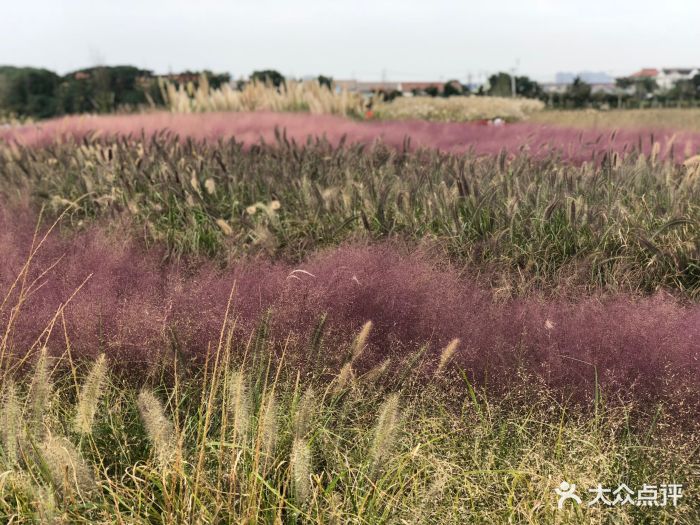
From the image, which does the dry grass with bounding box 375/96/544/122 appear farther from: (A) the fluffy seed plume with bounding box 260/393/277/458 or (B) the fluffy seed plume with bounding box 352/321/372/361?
(A) the fluffy seed plume with bounding box 260/393/277/458

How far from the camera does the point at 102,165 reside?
174 inches

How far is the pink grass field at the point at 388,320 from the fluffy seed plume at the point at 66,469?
0.50 metres

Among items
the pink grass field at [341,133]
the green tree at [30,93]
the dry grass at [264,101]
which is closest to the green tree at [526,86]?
the green tree at [30,93]

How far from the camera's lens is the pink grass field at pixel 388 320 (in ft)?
6.66

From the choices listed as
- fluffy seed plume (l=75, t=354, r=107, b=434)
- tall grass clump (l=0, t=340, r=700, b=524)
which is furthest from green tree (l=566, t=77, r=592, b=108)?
fluffy seed plume (l=75, t=354, r=107, b=434)

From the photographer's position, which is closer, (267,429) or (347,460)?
(267,429)

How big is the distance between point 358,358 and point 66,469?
3.11ft

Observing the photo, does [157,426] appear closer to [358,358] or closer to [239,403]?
[239,403]

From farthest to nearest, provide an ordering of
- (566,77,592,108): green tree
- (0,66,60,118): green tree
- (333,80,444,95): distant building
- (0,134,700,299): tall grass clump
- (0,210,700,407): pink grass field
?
Result: 1. (566,77,592,108): green tree
2. (0,66,60,118): green tree
3. (333,80,444,95): distant building
4. (0,134,700,299): tall grass clump
5. (0,210,700,407): pink grass field

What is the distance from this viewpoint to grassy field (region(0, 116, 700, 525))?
5.33 ft

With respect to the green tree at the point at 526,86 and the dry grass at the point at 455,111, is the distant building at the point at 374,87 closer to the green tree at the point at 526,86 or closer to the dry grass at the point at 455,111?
the dry grass at the point at 455,111

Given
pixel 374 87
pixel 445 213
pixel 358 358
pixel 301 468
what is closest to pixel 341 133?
pixel 445 213

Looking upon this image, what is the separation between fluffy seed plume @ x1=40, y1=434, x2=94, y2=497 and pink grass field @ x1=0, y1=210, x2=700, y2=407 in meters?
0.50

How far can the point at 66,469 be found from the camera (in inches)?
56.2
